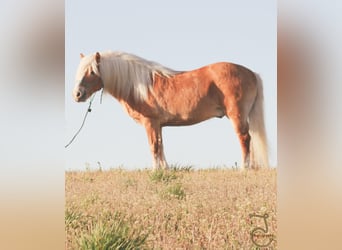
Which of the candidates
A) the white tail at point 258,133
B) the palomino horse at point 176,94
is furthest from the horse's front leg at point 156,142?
the white tail at point 258,133

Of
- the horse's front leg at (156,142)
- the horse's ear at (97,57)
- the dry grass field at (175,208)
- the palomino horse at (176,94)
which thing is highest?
the horse's ear at (97,57)

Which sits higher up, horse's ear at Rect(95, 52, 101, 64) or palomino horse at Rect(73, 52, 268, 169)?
horse's ear at Rect(95, 52, 101, 64)

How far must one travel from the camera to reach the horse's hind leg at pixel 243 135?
9.48ft

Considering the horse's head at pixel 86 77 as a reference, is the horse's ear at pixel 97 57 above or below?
above

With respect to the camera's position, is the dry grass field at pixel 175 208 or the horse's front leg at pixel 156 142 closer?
the dry grass field at pixel 175 208

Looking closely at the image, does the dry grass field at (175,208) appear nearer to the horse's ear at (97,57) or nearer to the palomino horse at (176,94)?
the palomino horse at (176,94)

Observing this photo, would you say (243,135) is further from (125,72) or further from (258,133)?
(125,72)

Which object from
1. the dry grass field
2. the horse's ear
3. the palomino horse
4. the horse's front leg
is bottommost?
the dry grass field

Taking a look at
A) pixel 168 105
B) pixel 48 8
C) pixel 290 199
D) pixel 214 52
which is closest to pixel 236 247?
pixel 290 199

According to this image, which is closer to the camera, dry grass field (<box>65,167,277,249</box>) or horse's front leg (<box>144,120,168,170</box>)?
dry grass field (<box>65,167,277,249</box>)

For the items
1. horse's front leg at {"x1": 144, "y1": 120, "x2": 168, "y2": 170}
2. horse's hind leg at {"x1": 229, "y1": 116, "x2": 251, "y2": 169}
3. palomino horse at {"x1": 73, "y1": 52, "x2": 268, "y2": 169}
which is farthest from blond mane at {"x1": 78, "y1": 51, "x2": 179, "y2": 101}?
horse's hind leg at {"x1": 229, "y1": 116, "x2": 251, "y2": 169}

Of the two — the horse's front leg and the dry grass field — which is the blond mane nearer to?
the horse's front leg

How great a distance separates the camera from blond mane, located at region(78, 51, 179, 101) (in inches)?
112

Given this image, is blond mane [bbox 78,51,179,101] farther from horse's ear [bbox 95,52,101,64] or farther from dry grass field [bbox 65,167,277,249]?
dry grass field [bbox 65,167,277,249]
